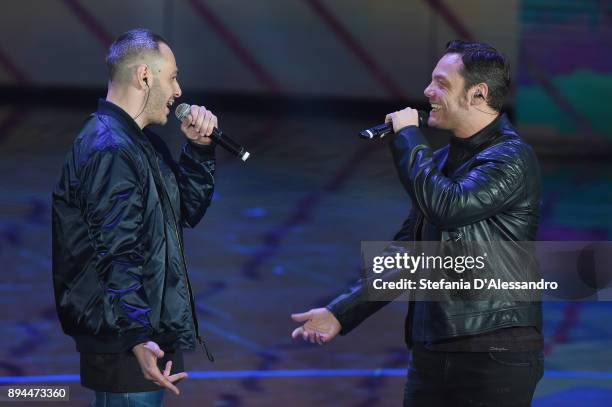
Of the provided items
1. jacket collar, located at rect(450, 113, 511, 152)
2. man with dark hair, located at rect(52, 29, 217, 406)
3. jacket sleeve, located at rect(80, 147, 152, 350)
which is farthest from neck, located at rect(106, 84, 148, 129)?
jacket collar, located at rect(450, 113, 511, 152)

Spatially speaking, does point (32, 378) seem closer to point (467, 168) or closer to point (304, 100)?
point (467, 168)

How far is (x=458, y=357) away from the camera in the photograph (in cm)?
292

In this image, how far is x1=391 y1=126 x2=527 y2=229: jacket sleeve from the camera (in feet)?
9.20

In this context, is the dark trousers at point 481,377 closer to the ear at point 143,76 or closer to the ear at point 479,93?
the ear at point 479,93

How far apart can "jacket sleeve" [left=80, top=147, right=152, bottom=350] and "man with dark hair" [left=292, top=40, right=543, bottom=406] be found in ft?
2.39

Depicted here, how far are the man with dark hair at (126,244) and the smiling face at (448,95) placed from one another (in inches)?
28.5

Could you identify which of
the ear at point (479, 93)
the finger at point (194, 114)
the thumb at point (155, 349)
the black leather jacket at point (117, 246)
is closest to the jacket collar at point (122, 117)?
the black leather jacket at point (117, 246)

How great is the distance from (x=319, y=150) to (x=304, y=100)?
3371mm

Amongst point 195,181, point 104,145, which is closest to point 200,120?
point 195,181

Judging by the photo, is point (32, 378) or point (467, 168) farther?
point (32, 378)

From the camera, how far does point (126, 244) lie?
104 inches

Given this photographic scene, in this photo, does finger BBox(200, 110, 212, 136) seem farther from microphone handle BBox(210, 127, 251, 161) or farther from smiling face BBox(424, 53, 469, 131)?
smiling face BBox(424, 53, 469, 131)

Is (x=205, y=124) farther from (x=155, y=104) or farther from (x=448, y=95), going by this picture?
(x=448, y=95)

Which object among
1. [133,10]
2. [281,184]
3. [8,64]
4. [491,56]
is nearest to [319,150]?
[281,184]
